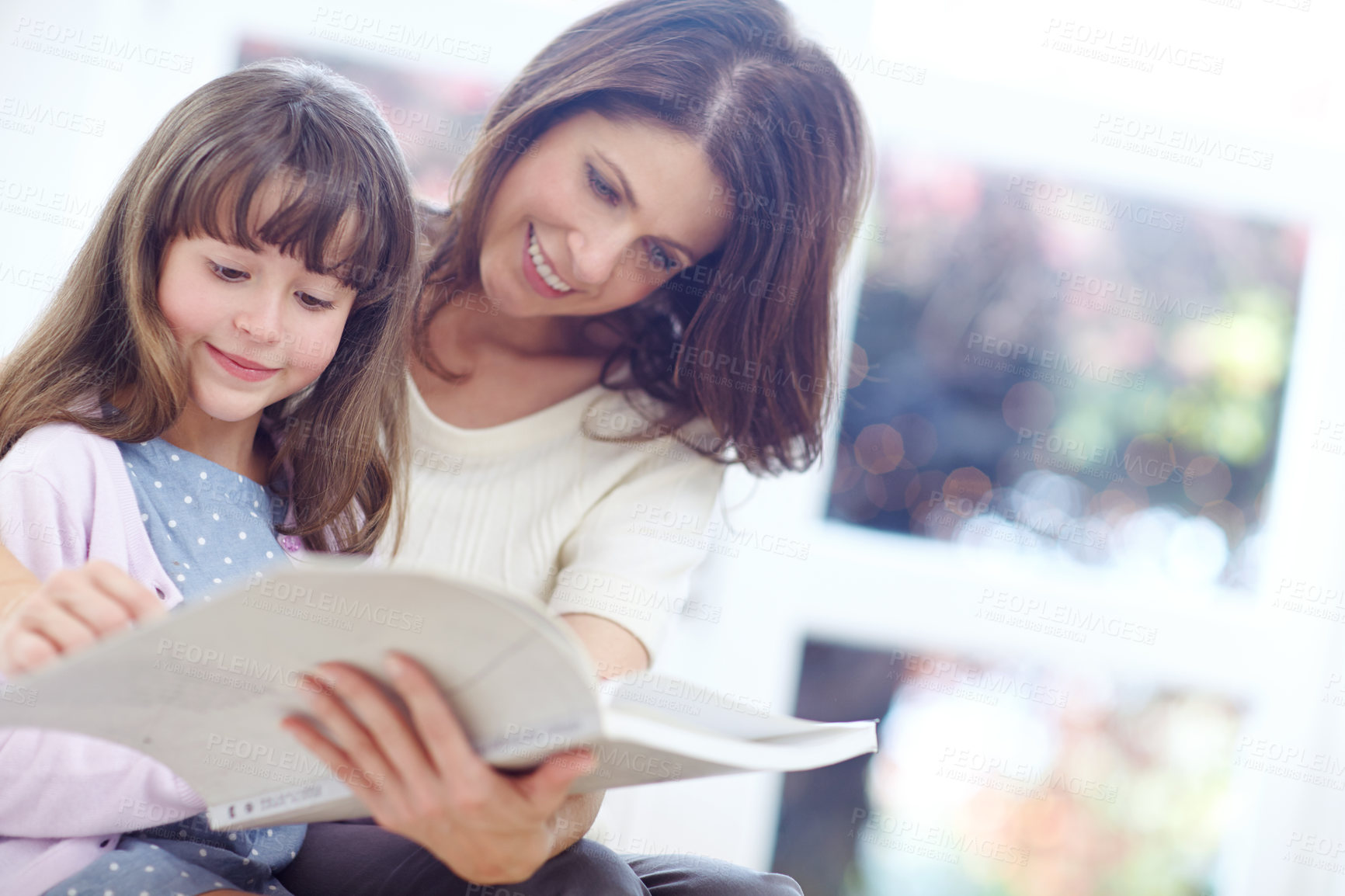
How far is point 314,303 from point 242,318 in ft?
0.26

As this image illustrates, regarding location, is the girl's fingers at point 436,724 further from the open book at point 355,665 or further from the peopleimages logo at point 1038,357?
the peopleimages logo at point 1038,357

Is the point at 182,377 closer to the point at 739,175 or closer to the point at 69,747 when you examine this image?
the point at 69,747

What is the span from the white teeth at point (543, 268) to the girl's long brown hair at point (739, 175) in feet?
0.29

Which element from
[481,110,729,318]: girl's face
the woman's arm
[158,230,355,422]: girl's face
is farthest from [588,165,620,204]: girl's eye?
the woman's arm

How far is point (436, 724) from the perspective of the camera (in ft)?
2.11

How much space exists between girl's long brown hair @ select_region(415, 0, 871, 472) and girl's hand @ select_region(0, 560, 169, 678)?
68 centimetres

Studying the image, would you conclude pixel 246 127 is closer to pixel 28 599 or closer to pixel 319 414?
pixel 319 414

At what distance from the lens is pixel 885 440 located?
2.07 meters

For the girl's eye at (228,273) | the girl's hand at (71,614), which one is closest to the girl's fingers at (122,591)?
the girl's hand at (71,614)

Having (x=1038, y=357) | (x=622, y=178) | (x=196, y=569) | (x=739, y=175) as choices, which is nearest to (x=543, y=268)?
(x=622, y=178)

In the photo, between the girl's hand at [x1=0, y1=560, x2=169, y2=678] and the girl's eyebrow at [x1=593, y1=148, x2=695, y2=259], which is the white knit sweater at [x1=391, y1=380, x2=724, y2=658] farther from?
A: the girl's hand at [x1=0, y1=560, x2=169, y2=678]

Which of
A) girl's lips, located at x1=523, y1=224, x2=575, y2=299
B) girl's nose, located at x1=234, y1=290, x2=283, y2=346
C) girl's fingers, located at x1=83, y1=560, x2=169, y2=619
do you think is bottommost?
girl's fingers, located at x1=83, y1=560, x2=169, y2=619

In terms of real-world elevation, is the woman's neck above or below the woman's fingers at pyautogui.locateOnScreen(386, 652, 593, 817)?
above

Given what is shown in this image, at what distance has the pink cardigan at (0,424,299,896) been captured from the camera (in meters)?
0.80
